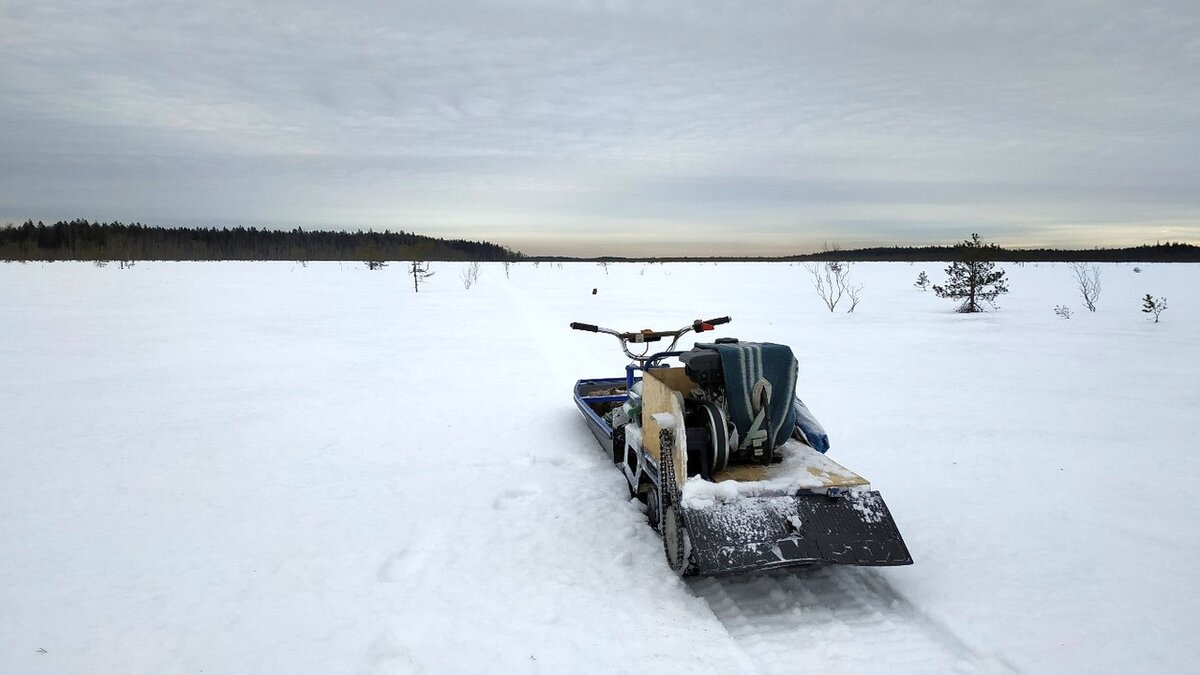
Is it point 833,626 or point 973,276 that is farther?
point 973,276

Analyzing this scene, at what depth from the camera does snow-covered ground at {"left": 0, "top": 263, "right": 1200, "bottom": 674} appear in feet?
8.86

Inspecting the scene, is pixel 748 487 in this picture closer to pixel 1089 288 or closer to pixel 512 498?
pixel 512 498

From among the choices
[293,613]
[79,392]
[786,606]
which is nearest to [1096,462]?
[786,606]

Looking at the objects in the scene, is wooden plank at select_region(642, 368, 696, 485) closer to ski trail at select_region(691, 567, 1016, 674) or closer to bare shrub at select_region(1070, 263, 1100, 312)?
ski trail at select_region(691, 567, 1016, 674)

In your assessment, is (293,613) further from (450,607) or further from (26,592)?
(26,592)

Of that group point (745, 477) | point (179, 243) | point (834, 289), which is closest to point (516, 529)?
point (745, 477)

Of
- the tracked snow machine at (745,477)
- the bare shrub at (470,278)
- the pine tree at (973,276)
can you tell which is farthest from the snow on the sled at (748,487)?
the bare shrub at (470,278)

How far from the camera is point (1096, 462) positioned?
191 inches

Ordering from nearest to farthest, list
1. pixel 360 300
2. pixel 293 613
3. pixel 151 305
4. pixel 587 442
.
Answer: pixel 293 613 → pixel 587 442 → pixel 151 305 → pixel 360 300

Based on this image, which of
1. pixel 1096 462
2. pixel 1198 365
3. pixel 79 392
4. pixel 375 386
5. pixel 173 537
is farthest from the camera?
pixel 1198 365

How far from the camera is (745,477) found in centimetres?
332

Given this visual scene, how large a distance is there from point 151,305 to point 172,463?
15523mm

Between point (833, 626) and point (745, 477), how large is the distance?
783 mm

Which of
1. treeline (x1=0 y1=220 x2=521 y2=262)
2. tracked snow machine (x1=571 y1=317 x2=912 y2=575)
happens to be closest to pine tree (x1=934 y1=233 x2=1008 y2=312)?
tracked snow machine (x1=571 y1=317 x2=912 y2=575)
